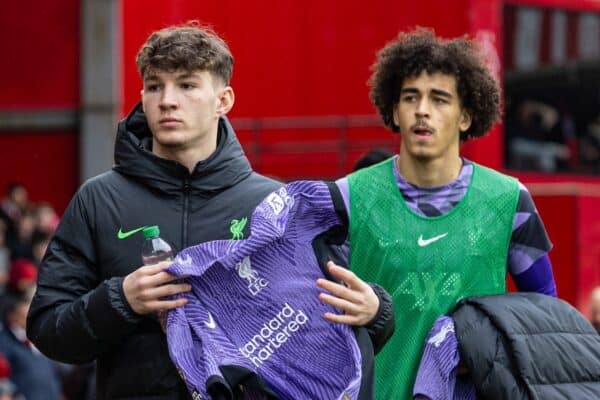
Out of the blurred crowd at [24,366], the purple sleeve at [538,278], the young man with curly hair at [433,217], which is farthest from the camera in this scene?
the blurred crowd at [24,366]

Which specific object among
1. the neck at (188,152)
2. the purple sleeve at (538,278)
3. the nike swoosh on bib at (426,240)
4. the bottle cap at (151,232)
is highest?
the neck at (188,152)

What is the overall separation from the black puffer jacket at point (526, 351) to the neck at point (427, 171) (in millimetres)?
560

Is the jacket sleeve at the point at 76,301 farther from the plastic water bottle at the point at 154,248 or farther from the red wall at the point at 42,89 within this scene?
the red wall at the point at 42,89

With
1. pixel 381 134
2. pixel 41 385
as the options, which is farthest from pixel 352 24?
pixel 41 385

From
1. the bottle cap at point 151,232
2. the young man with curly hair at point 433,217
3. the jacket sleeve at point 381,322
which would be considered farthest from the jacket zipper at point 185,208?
the young man with curly hair at point 433,217

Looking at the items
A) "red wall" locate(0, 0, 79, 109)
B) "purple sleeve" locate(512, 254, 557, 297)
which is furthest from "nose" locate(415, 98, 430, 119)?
"red wall" locate(0, 0, 79, 109)

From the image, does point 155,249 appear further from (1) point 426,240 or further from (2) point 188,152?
(1) point 426,240

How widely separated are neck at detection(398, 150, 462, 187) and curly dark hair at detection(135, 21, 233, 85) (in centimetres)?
86

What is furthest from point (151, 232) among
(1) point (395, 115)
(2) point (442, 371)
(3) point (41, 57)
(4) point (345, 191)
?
(3) point (41, 57)

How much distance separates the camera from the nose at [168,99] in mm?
4793

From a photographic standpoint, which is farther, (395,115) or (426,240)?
(395,115)

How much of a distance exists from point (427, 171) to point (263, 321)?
1.20m

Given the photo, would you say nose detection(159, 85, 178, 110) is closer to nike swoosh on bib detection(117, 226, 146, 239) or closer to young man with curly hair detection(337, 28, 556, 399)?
nike swoosh on bib detection(117, 226, 146, 239)

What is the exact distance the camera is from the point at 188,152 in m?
4.88
